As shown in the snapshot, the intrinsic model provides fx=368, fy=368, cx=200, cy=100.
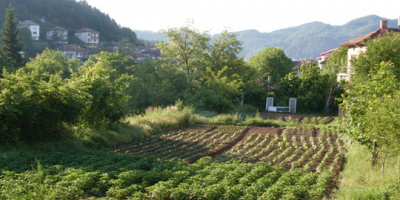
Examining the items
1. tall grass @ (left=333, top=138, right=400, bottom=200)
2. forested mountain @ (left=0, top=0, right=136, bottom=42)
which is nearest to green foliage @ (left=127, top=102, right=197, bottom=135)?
tall grass @ (left=333, top=138, right=400, bottom=200)

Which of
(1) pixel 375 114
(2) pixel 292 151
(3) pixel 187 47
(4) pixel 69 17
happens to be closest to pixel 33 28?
(4) pixel 69 17

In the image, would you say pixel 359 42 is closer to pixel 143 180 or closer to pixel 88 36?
pixel 143 180

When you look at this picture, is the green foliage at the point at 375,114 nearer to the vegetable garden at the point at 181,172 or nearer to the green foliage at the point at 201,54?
the vegetable garden at the point at 181,172

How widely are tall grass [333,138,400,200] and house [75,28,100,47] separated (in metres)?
111

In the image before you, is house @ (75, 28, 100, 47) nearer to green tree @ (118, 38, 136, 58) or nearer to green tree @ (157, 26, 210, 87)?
green tree @ (118, 38, 136, 58)

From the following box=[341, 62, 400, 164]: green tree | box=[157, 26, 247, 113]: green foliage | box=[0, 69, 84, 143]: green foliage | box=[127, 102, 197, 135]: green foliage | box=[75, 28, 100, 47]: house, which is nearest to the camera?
box=[341, 62, 400, 164]: green tree

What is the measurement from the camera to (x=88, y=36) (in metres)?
116

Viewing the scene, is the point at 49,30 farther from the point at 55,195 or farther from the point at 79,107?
the point at 55,195

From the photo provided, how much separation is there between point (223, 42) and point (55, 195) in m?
37.6

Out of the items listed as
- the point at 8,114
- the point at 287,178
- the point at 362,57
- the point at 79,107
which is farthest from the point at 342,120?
the point at 362,57

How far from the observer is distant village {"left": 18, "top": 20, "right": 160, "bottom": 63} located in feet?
314

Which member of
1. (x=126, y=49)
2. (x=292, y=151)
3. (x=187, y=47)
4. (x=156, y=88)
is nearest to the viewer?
(x=292, y=151)

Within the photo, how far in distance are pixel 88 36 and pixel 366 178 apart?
115m

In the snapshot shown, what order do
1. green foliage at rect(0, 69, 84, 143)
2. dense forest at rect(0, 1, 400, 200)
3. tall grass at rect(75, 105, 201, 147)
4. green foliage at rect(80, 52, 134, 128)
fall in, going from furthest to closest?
1. green foliage at rect(80, 52, 134, 128)
2. tall grass at rect(75, 105, 201, 147)
3. green foliage at rect(0, 69, 84, 143)
4. dense forest at rect(0, 1, 400, 200)
